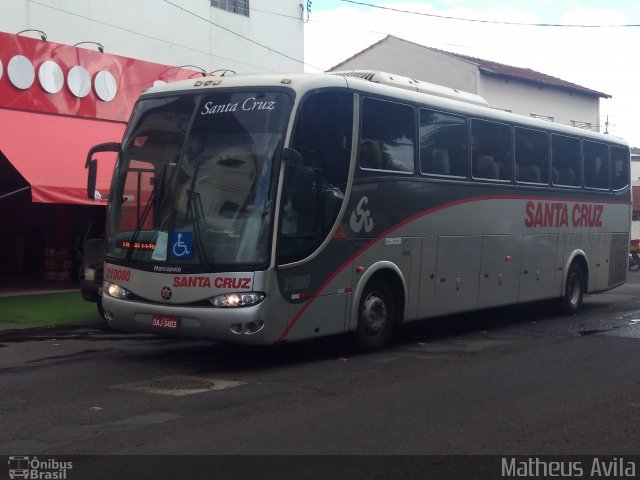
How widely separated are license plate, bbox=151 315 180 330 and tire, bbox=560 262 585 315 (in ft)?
31.1

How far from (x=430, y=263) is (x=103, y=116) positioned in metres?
10.4

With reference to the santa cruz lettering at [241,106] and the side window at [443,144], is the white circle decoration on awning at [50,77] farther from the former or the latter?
the side window at [443,144]

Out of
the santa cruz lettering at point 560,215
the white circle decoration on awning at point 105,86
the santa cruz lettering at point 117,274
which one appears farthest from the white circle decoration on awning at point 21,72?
the santa cruz lettering at point 560,215

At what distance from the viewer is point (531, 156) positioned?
1585 centimetres

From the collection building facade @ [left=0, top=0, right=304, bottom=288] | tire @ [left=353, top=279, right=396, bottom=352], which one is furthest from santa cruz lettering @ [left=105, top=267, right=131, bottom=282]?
building facade @ [left=0, top=0, right=304, bottom=288]

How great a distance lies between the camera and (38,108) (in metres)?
19.1

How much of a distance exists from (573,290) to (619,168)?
3175mm

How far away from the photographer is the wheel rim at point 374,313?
12047 mm

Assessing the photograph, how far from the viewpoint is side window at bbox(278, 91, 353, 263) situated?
1055 centimetres

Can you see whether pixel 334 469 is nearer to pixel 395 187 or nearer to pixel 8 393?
pixel 8 393

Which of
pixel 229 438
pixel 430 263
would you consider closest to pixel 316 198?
pixel 430 263

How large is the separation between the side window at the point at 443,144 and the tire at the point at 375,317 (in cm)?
195

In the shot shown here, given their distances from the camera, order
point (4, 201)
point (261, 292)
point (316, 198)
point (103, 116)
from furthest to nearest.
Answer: point (4, 201), point (103, 116), point (316, 198), point (261, 292)

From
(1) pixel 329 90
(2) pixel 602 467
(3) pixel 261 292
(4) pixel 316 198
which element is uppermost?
(1) pixel 329 90
